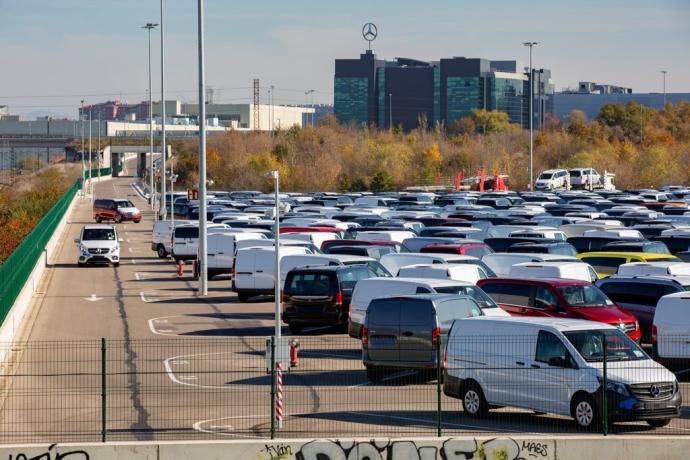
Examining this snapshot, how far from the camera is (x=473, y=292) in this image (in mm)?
25016

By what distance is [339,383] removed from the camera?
22141 mm

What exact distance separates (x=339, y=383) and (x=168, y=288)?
20195 mm

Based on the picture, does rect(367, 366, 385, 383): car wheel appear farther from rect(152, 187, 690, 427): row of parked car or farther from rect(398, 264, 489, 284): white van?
rect(398, 264, 489, 284): white van

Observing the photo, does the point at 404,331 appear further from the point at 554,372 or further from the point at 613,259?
the point at 613,259

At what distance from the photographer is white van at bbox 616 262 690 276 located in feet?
94.6

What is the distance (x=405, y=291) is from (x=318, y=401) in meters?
5.22

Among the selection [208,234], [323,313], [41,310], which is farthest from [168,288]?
[323,313]

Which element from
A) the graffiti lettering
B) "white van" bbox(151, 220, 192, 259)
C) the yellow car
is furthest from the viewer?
"white van" bbox(151, 220, 192, 259)

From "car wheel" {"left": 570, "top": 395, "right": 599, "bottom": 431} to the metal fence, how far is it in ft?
0.11

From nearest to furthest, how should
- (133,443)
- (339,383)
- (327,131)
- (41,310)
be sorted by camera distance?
(133,443) < (339,383) < (41,310) < (327,131)

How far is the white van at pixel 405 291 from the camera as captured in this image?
2489 centimetres

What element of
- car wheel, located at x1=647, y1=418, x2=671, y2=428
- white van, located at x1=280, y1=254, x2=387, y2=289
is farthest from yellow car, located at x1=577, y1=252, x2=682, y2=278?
car wheel, located at x1=647, y1=418, x2=671, y2=428

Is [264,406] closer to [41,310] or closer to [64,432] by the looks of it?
[64,432]

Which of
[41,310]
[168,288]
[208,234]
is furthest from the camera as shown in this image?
[208,234]
